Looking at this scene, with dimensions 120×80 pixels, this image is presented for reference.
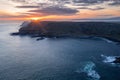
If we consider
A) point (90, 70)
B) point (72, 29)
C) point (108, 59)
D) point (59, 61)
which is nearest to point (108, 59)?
point (108, 59)

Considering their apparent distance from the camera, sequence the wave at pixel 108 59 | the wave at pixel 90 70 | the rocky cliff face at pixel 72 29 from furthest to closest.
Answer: the rocky cliff face at pixel 72 29 → the wave at pixel 108 59 → the wave at pixel 90 70

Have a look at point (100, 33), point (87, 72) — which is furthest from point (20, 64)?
point (100, 33)

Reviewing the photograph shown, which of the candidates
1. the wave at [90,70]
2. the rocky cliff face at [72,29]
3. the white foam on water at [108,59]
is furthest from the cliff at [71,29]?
the wave at [90,70]

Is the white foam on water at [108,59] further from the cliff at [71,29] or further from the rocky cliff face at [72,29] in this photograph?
the rocky cliff face at [72,29]

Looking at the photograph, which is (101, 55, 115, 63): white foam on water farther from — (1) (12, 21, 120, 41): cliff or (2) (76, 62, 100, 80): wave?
(1) (12, 21, 120, 41): cliff

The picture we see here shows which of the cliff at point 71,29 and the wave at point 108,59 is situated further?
the cliff at point 71,29

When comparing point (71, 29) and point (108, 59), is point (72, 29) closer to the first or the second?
point (71, 29)

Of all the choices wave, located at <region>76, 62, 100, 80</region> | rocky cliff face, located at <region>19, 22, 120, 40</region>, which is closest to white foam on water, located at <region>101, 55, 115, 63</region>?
wave, located at <region>76, 62, 100, 80</region>
